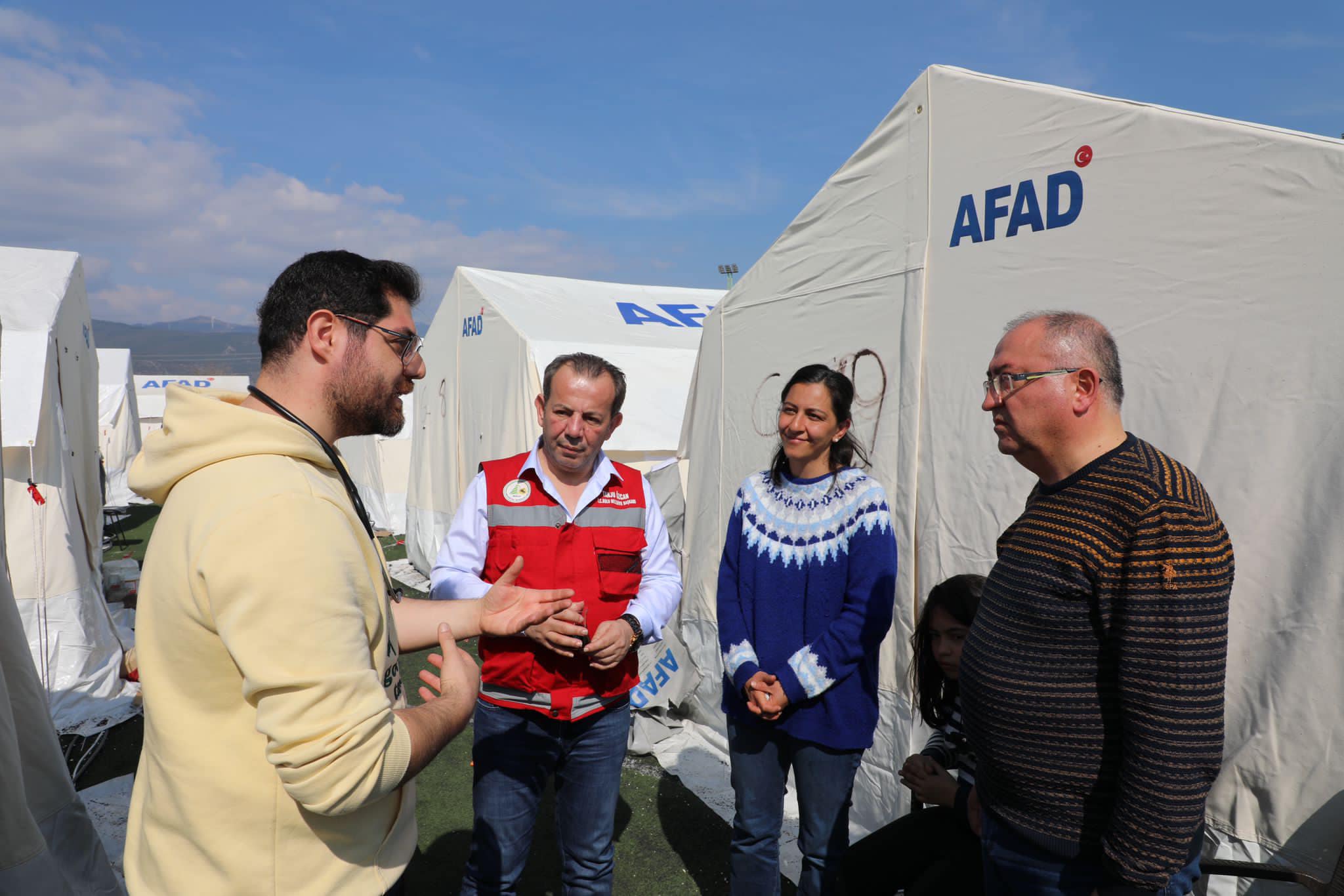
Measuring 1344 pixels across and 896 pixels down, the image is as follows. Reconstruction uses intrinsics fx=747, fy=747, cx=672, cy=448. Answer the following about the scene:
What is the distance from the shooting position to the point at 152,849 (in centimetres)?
123

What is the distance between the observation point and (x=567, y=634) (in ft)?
6.98

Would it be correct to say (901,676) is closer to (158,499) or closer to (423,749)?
(423,749)

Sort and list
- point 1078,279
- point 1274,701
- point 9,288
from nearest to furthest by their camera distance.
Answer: point 1274,701, point 1078,279, point 9,288

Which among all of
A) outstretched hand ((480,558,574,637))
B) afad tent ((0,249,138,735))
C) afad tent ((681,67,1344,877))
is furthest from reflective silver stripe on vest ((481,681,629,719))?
afad tent ((0,249,138,735))

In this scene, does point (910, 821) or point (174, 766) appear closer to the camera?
point (174, 766)

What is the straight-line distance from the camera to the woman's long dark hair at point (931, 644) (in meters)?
2.54

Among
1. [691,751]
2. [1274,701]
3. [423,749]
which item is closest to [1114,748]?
[1274,701]

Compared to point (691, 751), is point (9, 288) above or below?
above

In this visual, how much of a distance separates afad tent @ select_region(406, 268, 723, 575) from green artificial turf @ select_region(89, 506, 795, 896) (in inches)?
140

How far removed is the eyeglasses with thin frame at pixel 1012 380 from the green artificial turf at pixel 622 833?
8.00ft

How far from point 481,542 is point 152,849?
1.31 metres

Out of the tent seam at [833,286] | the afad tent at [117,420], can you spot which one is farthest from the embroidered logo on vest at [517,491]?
the afad tent at [117,420]

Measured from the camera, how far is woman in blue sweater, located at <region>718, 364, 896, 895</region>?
233 cm

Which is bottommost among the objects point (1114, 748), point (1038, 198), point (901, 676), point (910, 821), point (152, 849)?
point (910, 821)
